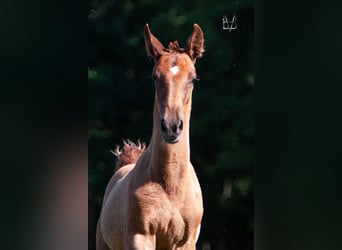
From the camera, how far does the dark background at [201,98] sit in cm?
710

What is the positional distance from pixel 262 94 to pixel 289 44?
0.63 m

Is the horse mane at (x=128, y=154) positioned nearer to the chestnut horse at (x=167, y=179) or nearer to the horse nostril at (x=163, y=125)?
the chestnut horse at (x=167, y=179)

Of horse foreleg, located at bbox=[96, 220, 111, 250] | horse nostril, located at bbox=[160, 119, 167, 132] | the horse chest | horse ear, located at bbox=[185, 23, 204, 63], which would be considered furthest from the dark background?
horse nostril, located at bbox=[160, 119, 167, 132]

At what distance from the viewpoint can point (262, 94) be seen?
6.81 meters

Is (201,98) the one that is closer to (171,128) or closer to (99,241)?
(99,241)

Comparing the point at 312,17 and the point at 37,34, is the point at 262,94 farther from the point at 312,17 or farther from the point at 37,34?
the point at 37,34

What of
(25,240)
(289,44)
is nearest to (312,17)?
(289,44)

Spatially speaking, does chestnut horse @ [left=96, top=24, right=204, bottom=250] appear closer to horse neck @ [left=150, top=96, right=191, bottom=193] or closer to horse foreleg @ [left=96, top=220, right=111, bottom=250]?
horse neck @ [left=150, top=96, right=191, bottom=193]

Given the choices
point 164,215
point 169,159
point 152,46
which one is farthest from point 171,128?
point 152,46

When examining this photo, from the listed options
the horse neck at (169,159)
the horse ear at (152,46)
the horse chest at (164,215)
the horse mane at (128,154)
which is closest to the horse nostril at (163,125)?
the horse neck at (169,159)

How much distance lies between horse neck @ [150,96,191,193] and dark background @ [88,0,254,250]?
135cm

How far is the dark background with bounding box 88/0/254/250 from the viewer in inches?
280

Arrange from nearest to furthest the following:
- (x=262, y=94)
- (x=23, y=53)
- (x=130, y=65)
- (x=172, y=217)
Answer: (x=172, y=217)
(x=23, y=53)
(x=262, y=94)
(x=130, y=65)

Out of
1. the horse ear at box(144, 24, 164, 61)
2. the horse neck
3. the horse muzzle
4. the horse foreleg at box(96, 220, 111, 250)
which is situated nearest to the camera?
the horse muzzle
